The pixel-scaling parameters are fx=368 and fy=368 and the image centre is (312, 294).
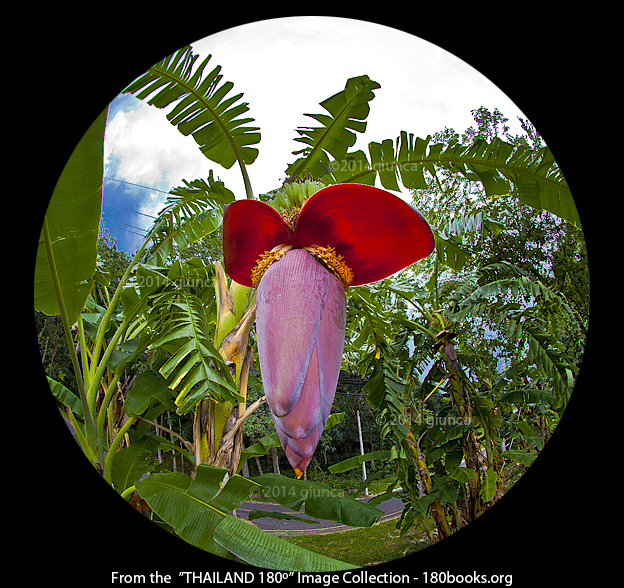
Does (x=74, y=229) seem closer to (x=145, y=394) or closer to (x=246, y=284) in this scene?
(x=145, y=394)

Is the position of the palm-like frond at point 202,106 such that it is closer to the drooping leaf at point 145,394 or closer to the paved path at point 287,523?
the drooping leaf at point 145,394

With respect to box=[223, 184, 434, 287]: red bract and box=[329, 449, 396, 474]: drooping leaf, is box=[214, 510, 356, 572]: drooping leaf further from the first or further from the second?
box=[223, 184, 434, 287]: red bract

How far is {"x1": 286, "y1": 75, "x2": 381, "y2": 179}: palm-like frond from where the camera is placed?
758 mm

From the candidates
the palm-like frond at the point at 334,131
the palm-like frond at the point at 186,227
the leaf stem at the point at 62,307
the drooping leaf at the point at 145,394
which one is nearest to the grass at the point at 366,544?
the drooping leaf at the point at 145,394

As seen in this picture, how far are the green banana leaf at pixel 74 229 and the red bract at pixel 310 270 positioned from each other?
46cm

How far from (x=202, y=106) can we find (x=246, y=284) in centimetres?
53

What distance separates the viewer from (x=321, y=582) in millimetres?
627

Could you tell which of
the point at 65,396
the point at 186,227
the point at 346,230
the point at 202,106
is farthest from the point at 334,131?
the point at 65,396

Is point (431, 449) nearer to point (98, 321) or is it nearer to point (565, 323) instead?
point (565, 323)

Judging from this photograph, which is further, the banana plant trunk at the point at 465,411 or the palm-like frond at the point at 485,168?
the banana plant trunk at the point at 465,411

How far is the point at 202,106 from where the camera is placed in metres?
0.86

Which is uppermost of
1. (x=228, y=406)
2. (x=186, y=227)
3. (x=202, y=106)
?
(x=202, y=106)

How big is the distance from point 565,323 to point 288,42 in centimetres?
82

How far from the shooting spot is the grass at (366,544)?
66 centimetres
